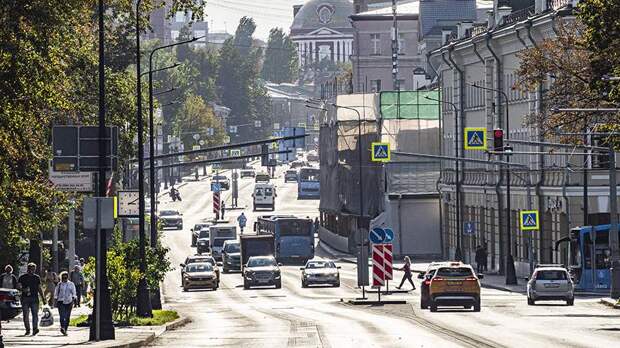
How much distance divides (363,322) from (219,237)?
218 ft

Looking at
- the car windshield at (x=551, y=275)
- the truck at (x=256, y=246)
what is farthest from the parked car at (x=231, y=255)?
the car windshield at (x=551, y=275)

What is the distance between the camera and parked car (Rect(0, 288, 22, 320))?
44188 mm

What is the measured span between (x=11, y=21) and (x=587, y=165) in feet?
149

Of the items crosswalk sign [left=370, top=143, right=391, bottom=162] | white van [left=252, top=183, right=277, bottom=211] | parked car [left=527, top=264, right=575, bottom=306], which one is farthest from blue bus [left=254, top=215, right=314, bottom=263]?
white van [left=252, top=183, right=277, bottom=211]

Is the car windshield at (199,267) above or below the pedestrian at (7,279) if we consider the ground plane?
below

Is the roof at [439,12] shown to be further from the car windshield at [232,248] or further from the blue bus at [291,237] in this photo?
the car windshield at [232,248]

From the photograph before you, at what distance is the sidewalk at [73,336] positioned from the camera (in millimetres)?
34719

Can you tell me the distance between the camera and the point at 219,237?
111 metres

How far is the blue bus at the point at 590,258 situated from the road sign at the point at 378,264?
12.7 metres

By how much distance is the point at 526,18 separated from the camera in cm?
8219

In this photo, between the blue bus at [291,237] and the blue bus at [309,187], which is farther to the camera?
the blue bus at [309,187]

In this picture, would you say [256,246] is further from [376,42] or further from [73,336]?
[376,42]

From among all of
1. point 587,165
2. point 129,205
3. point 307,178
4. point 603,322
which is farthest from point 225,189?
point 603,322

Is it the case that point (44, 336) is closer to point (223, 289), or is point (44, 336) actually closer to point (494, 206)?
point (223, 289)
